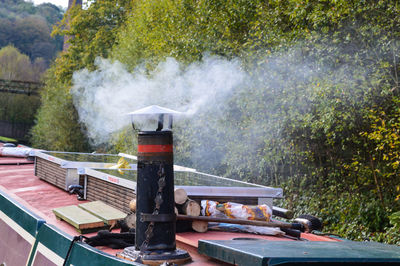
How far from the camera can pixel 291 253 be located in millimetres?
2252

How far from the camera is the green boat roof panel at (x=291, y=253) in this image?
216 cm

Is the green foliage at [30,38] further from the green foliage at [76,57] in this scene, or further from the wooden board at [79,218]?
the wooden board at [79,218]

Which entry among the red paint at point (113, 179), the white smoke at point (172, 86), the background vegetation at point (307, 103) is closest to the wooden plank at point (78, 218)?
the red paint at point (113, 179)

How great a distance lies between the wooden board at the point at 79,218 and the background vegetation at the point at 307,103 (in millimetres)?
4396

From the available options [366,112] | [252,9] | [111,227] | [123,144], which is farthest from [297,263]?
[123,144]

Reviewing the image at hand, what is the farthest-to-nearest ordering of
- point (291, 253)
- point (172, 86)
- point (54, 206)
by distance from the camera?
point (172, 86)
point (54, 206)
point (291, 253)

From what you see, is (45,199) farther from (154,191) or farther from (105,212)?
(154,191)

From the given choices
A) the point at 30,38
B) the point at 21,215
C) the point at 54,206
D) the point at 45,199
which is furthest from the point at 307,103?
the point at 30,38

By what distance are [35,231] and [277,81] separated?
6053 millimetres

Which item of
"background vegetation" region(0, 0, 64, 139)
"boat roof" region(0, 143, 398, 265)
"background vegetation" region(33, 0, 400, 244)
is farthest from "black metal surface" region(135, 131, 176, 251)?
"background vegetation" region(0, 0, 64, 139)

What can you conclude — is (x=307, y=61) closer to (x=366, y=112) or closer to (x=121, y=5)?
(x=366, y=112)

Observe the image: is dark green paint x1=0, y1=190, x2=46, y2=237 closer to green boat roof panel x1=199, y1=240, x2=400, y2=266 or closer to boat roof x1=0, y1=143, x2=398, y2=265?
boat roof x1=0, y1=143, x2=398, y2=265

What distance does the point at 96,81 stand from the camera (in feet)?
62.6

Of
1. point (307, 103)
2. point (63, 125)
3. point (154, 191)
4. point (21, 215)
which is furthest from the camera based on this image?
point (63, 125)
